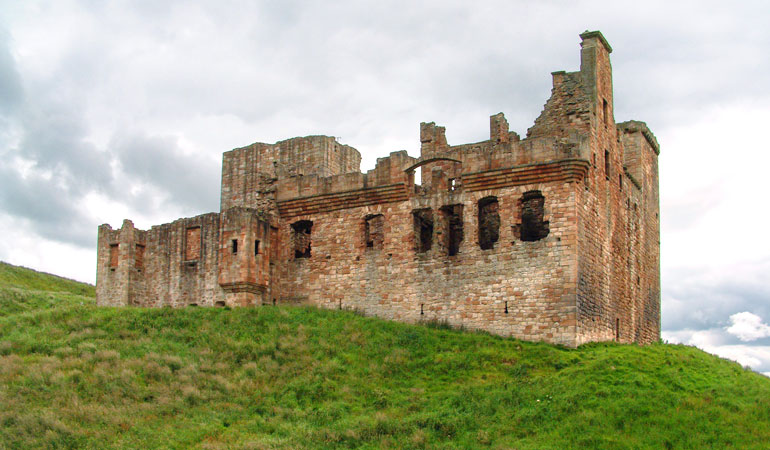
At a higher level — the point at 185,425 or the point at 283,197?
the point at 283,197

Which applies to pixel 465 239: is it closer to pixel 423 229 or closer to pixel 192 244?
pixel 423 229

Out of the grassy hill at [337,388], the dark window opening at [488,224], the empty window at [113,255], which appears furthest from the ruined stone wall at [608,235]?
the empty window at [113,255]

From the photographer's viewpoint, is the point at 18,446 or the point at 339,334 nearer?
the point at 18,446

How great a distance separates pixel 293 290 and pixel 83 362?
953 centimetres

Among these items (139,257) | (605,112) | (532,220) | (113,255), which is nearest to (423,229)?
(532,220)

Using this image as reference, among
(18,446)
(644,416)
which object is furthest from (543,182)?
(18,446)

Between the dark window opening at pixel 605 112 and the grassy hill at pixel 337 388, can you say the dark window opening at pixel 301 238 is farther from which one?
the dark window opening at pixel 605 112

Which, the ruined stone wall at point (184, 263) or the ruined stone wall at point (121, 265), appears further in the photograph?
the ruined stone wall at point (121, 265)

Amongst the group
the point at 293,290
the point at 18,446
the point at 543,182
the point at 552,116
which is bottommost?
the point at 18,446

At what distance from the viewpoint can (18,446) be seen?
1833 cm

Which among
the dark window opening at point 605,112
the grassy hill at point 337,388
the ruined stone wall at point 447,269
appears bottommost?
the grassy hill at point 337,388

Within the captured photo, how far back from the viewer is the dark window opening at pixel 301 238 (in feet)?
105

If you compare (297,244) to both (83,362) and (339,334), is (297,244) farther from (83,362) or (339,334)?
(83,362)

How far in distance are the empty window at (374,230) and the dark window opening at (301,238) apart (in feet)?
7.77
